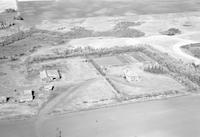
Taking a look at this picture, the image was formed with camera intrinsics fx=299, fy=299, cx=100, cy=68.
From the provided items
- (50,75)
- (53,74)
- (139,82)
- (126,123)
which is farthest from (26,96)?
(139,82)

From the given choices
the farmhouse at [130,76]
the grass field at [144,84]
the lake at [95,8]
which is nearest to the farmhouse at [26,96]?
the grass field at [144,84]

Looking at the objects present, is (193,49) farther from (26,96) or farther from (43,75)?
(26,96)

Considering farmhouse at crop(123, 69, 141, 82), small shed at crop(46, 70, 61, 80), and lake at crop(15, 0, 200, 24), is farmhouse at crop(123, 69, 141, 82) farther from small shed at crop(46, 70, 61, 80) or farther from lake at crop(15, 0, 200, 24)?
lake at crop(15, 0, 200, 24)

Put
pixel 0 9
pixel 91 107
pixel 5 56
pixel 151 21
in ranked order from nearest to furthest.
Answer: pixel 91 107 → pixel 5 56 → pixel 151 21 → pixel 0 9

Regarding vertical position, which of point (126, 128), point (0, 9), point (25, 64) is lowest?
point (126, 128)

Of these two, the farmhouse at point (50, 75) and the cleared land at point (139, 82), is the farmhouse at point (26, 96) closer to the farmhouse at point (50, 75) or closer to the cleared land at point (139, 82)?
the farmhouse at point (50, 75)

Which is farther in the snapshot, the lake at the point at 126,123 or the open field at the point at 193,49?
the open field at the point at 193,49

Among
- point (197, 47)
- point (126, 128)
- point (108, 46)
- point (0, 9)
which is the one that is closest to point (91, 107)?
point (126, 128)

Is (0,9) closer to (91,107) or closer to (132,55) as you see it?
(132,55)
